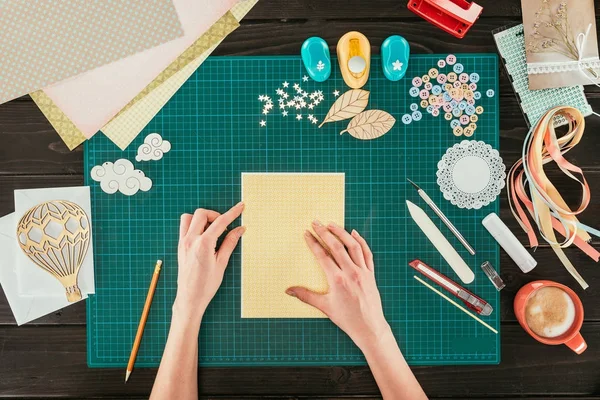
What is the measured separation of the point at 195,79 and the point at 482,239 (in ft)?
2.51

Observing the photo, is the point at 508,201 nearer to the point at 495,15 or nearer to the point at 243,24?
the point at 495,15

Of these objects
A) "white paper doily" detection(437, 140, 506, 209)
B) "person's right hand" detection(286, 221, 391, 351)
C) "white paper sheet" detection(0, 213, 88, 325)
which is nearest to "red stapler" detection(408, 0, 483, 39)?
"white paper doily" detection(437, 140, 506, 209)

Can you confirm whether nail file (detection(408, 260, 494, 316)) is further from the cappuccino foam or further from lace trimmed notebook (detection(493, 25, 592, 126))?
lace trimmed notebook (detection(493, 25, 592, 126))

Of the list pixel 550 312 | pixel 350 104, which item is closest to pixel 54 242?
pixel 350 104

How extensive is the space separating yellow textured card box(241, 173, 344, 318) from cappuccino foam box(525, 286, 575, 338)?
463 millimetres

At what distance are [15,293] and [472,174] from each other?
3.59 ft

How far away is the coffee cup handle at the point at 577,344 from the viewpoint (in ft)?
3.01

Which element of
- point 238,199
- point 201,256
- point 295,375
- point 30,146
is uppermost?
point 30,146

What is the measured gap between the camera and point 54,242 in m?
0.96

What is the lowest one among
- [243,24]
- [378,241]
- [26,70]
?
[378,241]

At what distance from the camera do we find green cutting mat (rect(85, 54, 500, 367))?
0.96 metres

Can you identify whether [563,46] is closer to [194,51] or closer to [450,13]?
[450,13]

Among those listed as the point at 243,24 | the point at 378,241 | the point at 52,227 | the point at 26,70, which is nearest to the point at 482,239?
the point at 378,241

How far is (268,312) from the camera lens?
38.1 inches
